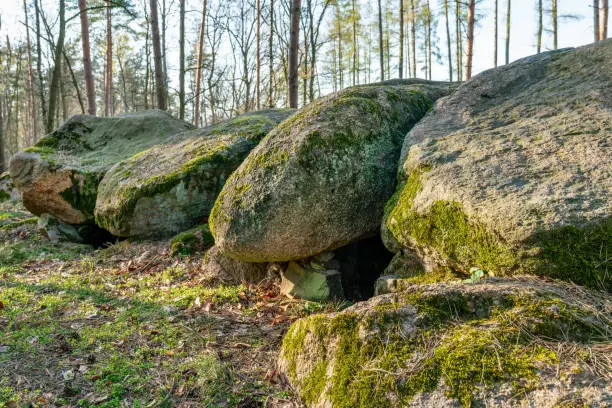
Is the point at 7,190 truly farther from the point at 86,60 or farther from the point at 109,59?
the point at 109,59

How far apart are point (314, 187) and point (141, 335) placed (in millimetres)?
2059

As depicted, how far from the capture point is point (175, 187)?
6.02 m

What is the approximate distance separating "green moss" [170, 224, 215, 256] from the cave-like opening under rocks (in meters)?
2.10

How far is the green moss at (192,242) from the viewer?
18.6ft

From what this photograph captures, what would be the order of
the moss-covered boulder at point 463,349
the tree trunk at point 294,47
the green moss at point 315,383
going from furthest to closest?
the tree trunk at point 294,47 → the green moss at point 315,383 → the moss-covered boulder at point 463,349

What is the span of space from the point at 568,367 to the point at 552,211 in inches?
45.6

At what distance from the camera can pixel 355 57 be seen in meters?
28.3

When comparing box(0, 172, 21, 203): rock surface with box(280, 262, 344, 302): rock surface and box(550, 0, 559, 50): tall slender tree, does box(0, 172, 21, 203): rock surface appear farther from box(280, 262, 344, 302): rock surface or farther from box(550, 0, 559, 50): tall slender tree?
box(550, 0, 559, 50): tall slender tree

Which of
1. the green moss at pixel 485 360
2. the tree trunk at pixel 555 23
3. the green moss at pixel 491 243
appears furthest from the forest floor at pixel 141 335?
the tree trunk at pixel 555 23

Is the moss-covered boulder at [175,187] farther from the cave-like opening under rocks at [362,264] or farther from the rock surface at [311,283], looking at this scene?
the cave-like opening under rocks at [362,264]

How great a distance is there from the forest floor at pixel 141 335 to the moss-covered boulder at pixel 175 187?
0.61 m

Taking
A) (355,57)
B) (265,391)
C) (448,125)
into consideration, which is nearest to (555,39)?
(355,57)

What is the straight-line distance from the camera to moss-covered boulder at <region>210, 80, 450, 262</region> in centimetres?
395

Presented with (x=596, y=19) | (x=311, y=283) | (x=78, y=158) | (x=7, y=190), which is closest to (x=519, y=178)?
(x=311, y=283)
